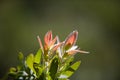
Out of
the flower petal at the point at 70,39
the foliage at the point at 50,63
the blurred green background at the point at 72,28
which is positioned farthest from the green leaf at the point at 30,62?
the blurred green background at the point at 72,28

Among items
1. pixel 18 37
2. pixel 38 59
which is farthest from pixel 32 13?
pixel 38 59

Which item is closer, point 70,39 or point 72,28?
point 70,39

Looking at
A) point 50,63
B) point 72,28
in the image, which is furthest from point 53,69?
point 72,28

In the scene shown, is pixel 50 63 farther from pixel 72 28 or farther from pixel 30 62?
pixel 72 28

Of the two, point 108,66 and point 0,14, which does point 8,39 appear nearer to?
point 0,14

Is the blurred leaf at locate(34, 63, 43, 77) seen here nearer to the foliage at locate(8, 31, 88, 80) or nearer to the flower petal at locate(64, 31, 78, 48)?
the foliage at locate(8, 31, 88, 80)

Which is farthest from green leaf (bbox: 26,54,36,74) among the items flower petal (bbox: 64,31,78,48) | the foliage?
flower petal (bbox: 64,31,78,48)
